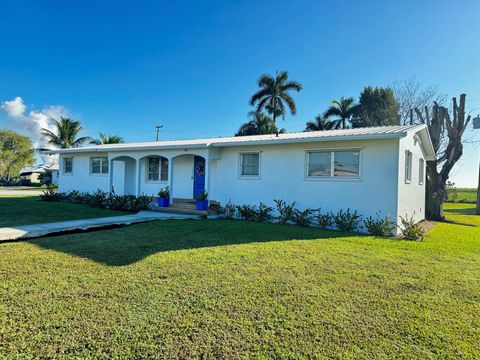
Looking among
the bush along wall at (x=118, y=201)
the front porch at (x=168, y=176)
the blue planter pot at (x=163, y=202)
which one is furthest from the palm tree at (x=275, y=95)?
the blue planter pot at (x=163, y=202)

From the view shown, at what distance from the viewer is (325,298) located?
13.3 ft

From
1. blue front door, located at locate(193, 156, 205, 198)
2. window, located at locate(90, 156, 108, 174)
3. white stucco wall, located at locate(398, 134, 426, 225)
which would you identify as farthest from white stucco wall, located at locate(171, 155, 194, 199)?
white stucco wall, located at locate(398, 134, 426, 225)

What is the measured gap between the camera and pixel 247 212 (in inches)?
470

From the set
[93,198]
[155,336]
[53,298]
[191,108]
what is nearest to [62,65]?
[93,198]

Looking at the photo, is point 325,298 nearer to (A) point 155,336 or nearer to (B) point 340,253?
(A) point 155,336

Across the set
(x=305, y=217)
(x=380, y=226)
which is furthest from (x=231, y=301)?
(x=305, y=217)

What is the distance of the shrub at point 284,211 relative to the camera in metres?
11.1

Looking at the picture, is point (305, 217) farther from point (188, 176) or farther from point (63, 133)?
point (63, 133)

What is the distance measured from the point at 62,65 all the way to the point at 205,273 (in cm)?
1872

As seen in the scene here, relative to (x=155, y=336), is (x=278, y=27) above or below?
above

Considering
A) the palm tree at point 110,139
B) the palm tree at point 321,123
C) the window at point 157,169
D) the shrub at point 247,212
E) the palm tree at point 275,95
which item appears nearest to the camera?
the shrub at point 247,212

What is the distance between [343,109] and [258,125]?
1109 cm

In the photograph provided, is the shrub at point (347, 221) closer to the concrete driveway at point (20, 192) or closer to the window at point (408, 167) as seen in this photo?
the window at point (408, 167)

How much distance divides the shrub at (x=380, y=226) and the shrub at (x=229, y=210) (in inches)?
203
